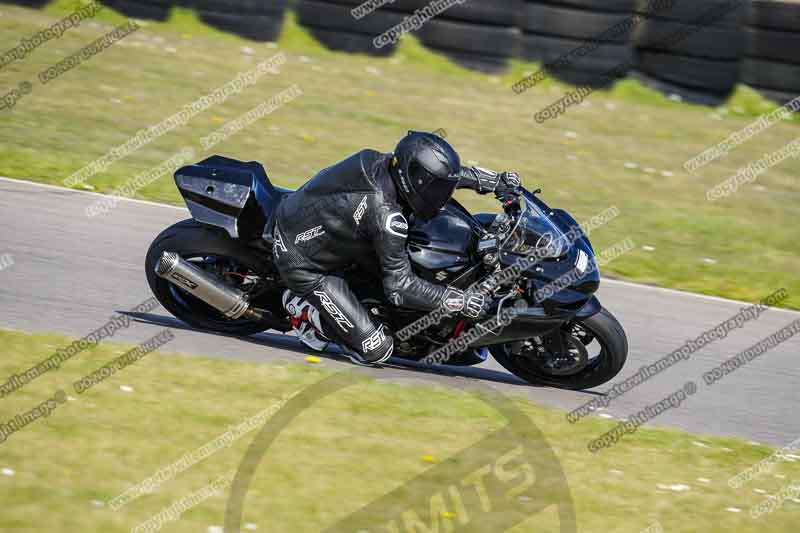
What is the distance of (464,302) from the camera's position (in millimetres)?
6438

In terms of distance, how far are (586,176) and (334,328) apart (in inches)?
232

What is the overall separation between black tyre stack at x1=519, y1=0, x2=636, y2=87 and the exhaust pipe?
8263 millimetres

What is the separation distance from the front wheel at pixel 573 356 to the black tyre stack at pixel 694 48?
783cm

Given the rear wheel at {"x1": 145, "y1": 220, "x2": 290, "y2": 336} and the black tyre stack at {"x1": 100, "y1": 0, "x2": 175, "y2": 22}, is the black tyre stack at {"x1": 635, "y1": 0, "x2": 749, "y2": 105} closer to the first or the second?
the black tyre stack at {"x1": 100, "y1": 0, "x2": 175, "y2": 22}

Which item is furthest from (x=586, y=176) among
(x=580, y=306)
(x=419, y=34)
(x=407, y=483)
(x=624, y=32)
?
(x=407, y=483)

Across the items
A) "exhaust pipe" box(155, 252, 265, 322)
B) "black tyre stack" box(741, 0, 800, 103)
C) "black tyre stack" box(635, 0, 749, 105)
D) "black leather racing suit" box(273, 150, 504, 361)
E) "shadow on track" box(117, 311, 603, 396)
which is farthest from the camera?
"black tyre stack" box(741, 0, 800, 103)

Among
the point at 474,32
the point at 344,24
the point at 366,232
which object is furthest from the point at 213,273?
the point at 474,32

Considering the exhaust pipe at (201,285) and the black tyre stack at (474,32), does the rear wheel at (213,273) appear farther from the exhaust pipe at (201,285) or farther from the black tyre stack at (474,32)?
the black tyre stack at (474,32)

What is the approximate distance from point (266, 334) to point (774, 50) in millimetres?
9371

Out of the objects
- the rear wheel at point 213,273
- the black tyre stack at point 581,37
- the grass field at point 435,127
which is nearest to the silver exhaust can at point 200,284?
the rear wheel at point 213,273

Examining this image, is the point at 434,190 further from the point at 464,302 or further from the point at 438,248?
the point at 464,302

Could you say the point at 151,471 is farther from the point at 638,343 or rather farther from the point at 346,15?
the point at 346,15

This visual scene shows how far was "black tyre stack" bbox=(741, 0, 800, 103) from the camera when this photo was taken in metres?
13.8

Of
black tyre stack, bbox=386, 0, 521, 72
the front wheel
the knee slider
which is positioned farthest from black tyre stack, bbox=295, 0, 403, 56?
the knee slider
